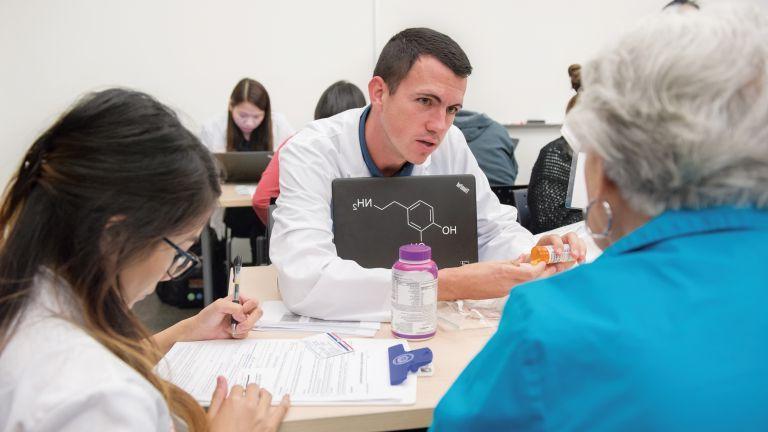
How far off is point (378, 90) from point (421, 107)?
150 millimetres

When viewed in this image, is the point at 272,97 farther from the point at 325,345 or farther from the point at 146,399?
the point at 146,399

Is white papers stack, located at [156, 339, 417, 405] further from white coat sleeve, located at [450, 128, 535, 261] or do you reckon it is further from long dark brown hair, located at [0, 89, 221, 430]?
white coat sleeve, located at [450, 128, 535, 261]

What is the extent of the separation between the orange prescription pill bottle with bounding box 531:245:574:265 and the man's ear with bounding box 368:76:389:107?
598 millimetres

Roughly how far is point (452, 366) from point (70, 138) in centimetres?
69

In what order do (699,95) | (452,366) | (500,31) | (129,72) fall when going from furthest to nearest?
→ (500,31) → (129,72) → (452,366) → (699,95)

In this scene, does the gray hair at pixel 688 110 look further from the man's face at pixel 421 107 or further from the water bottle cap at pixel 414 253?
the man's face at pixel 421 107

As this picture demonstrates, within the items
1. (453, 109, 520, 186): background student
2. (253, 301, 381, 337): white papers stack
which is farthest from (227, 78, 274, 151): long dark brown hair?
(253, 301, 381, 337): white papers stack

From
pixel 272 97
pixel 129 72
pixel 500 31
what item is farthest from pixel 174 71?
pixel 500 31

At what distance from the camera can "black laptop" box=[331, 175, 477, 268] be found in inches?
54.2

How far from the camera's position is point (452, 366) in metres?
1.01

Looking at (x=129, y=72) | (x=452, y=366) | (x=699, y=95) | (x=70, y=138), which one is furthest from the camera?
(x=129, y=72)

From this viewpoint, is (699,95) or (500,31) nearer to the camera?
(699,95)

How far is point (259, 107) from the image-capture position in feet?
13.0

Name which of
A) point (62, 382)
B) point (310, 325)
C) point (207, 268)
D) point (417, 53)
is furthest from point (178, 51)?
point (62, 382)
